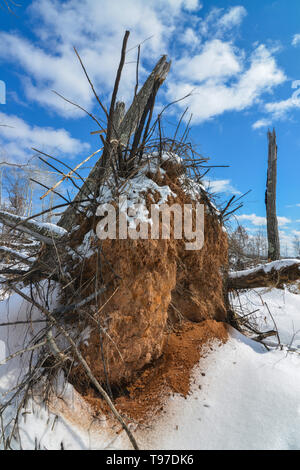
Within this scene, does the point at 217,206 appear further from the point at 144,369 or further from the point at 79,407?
the point at 79,407

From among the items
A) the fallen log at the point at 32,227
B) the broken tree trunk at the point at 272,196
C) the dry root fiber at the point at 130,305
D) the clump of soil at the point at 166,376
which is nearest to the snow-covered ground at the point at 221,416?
the clump of soil at the point at 166,376

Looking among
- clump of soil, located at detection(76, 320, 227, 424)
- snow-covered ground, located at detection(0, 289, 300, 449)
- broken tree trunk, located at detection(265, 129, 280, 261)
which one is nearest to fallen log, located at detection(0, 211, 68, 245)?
snow-covered ground, located at detection(0, 289, 300, 449)

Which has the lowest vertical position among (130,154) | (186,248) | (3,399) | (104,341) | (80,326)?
(3,399)

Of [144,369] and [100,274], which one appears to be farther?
[144,369]

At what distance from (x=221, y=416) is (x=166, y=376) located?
50 centimetres

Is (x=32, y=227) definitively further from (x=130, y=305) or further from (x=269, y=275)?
(x=269, y=275)

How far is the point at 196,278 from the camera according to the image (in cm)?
290

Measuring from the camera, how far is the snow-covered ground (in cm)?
157

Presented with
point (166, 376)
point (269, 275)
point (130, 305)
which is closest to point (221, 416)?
point (166, 376)

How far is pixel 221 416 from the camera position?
6.11ft

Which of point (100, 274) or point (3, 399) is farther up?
point (100, 274)

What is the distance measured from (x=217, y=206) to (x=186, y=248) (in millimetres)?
790

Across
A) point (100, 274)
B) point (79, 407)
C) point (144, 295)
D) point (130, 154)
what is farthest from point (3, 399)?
point (130, 154)
